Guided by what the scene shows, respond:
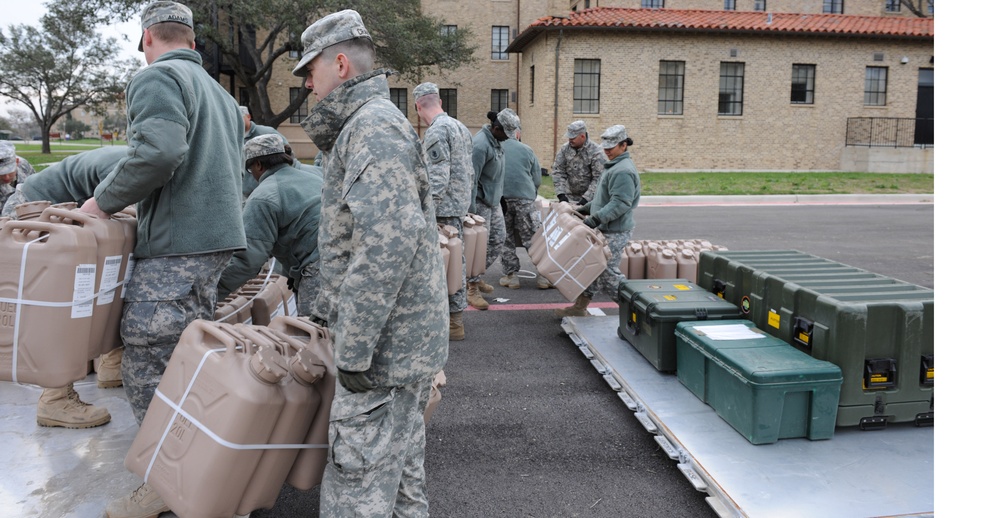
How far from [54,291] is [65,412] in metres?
1.49

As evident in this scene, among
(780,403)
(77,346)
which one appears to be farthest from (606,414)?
(77,346)

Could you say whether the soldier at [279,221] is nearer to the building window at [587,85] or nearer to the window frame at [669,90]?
the building window at [587,85]

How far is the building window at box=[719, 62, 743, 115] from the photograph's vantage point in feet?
92.0

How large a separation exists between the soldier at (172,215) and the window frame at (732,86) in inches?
1069

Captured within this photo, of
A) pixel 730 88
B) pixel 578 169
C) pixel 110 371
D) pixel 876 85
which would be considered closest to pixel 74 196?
pixel 110 371

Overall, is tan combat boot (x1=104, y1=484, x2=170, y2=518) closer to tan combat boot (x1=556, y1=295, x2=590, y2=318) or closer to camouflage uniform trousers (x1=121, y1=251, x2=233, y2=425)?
camouflage uniform trousers (x1=121, y1=251, x2=233, y2=425)

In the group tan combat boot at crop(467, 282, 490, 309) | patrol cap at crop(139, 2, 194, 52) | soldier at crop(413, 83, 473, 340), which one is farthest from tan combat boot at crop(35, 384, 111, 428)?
tan combat boot at crop(467, 282, 490, 309)

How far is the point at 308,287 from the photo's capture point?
4.40m

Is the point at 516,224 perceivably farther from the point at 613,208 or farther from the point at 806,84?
the point at 806,84

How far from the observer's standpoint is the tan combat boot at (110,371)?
4735mm

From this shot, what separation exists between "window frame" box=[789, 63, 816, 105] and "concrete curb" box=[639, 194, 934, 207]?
9815mm

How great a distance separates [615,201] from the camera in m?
6.53

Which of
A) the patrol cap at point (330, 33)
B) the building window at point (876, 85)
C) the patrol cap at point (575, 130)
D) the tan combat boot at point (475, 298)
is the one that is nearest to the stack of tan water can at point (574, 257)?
the tan combat boot at point (475, 298)

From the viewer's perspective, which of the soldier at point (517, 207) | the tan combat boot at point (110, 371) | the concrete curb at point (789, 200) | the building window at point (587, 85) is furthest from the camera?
the building window at point (587, 85)
